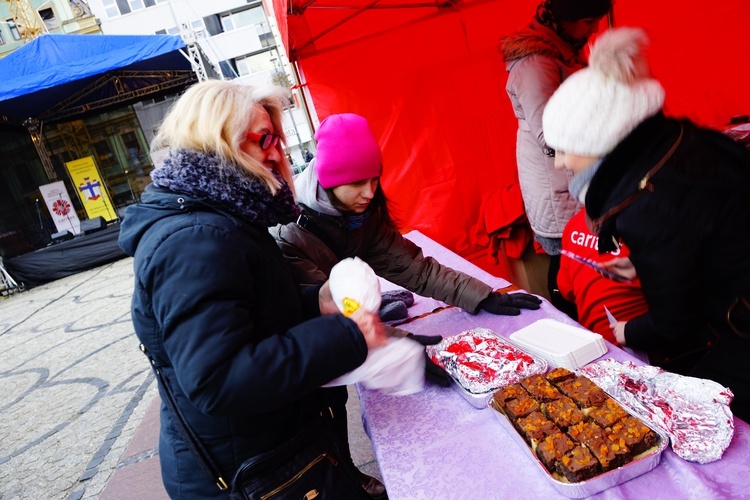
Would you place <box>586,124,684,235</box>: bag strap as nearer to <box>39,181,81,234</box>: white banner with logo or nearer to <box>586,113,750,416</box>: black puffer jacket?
<box>586,113,750,416</box>: black puffer jacket

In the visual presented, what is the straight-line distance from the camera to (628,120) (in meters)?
1.07

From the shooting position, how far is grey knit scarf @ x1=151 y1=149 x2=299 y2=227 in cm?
96

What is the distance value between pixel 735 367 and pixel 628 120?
0.70 m

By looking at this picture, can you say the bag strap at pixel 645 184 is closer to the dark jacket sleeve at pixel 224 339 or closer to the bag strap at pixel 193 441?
the dark jacket sleeve at pixel 224 339

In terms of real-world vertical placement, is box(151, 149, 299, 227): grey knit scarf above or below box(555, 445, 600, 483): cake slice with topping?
above

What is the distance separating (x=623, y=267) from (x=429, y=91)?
105 inches

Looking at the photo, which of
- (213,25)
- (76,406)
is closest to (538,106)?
(76,406)

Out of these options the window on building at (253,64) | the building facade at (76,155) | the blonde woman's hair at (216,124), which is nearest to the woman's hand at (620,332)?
the blonde woman's hair at (216,124)

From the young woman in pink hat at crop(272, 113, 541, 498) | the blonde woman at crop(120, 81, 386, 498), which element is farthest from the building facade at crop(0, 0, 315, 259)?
the blonde woman at crop(120, 81, 386, 498)

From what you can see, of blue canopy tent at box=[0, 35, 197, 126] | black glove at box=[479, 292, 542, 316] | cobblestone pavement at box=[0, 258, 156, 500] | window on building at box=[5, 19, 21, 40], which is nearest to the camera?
black glove at box=[479, 292, 542, 316]

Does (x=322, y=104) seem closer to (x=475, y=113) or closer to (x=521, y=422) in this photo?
(x=475, y=113)

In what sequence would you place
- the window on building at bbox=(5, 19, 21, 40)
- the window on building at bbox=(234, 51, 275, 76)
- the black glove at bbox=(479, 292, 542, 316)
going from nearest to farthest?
the black glove at bbox=(479, 292, 542, 316) → the window on building at bbox=(5, 19, 21, 40) → the window on building at bbox=(234, 51, 275, 76)

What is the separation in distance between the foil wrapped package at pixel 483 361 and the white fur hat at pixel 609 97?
24.2 inches

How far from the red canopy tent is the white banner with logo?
40.1ft
